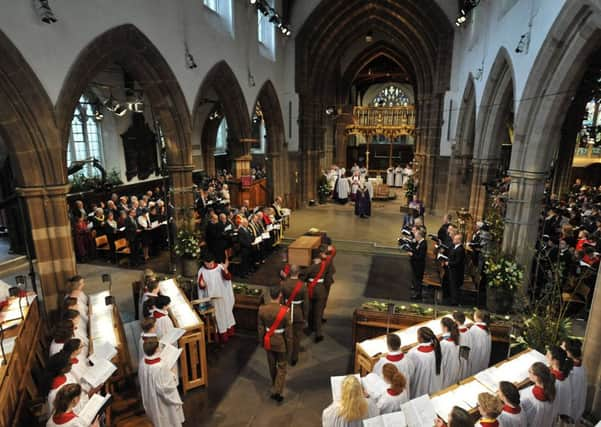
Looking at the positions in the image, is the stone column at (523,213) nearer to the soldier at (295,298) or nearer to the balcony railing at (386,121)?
the soldier at (295,298)

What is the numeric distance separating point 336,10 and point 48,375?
17013 mm

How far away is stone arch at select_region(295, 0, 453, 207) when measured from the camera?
53.1ft

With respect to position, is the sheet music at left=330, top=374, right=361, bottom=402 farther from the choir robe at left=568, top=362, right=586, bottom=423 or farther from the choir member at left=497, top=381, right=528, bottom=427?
the choir robe at left=568, top=362, right=586, bottom=423

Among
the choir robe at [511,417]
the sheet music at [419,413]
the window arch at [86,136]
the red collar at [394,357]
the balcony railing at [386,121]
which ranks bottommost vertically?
the choir robe at [511,417]

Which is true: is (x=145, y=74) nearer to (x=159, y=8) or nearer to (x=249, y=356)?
(x=159, y=8)

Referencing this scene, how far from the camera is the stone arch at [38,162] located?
6188 millimetres

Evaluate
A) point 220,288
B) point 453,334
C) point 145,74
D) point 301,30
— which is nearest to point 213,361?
point 220,288

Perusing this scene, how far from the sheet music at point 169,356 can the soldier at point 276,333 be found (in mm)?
1163

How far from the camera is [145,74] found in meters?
9.45

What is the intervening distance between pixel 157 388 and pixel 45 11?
19.9 ft

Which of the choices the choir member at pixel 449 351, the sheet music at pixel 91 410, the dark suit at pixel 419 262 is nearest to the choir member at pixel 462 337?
the choir member at pixel 449 351

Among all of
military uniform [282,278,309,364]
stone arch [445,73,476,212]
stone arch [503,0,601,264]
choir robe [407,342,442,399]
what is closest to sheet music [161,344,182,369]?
military uniform [282,278,309,364]

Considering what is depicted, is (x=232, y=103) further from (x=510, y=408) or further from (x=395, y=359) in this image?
(x=510, y=408)

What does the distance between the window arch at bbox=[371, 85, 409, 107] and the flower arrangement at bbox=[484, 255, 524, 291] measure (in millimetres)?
29069
